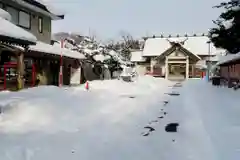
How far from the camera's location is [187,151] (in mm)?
5871

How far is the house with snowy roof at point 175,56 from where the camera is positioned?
4934 centimetres

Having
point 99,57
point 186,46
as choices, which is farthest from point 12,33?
point 186,46

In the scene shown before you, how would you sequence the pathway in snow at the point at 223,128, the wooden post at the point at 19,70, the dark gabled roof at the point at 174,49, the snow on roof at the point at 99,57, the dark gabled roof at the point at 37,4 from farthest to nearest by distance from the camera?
the dark gabled roof at the point at 174,49, the snow on roof at the point at 99,57, the dark gabled roof at the point at 37,4, the wooden post at the point at 19,70, the pathway in snow at the point at 223,128

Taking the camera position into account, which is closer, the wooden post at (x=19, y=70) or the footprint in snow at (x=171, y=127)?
the footprint in snow at (x=171, y=127)

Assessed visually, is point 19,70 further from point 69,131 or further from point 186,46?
point 186,46

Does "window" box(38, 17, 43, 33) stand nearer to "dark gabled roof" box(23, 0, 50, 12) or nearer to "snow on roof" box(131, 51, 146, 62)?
"dark gabled roof" box(23, 0, 50, 12)

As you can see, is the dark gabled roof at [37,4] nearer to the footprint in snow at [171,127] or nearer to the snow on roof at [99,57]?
the snow on roof at [99,57]

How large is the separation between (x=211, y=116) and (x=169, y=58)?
40.7 m

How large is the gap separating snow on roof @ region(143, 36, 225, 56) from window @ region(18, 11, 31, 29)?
36005 millimetres

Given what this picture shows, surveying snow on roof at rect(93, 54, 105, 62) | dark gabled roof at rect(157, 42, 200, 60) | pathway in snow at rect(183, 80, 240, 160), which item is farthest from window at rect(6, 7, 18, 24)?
dark gabled roof at rect(157, 42, 200, 60)

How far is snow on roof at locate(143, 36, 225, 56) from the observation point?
5356 centimetres

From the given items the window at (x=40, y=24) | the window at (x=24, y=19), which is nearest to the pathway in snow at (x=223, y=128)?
the window at (x=24, y=19)

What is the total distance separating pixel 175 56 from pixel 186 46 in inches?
243

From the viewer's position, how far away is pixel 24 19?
19141 millimetres
